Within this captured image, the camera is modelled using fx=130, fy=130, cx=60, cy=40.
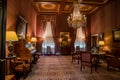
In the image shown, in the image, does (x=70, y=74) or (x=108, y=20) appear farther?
(x=108, y=20)

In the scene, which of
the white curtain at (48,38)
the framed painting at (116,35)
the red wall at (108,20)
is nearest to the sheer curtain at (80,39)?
the red wall at (108,20)

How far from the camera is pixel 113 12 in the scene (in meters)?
8.69

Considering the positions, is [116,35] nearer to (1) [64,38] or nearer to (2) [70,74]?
(2) [70,74]

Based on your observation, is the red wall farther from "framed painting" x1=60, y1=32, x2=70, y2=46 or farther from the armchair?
Answer: "framed painting" x1=60, y1=32, x2=70, y2=46

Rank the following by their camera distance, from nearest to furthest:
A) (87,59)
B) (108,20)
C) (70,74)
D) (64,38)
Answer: (70,74), (87,59), (108,20), (64,38)

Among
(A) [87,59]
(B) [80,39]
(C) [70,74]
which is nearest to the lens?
(C) [70,74]

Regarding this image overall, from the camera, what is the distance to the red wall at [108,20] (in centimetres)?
825

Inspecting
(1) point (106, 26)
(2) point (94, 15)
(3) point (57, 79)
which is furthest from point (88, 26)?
(3) point (57, 79)

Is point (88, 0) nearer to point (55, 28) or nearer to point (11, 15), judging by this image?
point (55, 28)

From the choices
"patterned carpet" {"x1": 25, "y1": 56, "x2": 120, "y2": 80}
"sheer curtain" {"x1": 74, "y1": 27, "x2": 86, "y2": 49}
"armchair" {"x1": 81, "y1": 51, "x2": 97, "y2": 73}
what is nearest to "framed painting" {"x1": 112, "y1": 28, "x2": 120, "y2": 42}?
"patterned carpet" {"x1": 25, "y1": 56, "x2": 120, "y2": 80}

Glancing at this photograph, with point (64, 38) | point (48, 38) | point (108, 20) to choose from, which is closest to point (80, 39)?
point (64, 38)

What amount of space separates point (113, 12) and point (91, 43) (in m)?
5.22

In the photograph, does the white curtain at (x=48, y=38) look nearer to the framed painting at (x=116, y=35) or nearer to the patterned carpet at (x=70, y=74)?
the framed painting at (x=116, y=35)

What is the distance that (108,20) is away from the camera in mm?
9445
